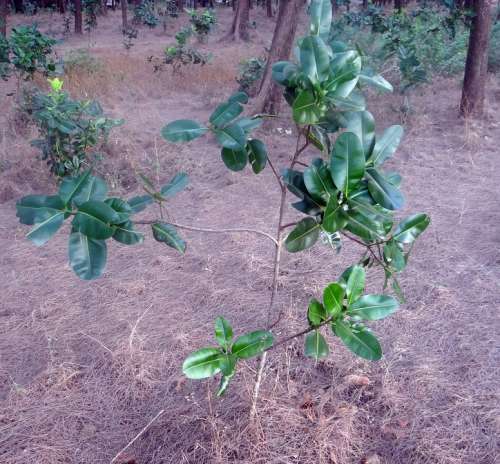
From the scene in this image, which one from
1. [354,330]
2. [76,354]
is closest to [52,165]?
[76,354]

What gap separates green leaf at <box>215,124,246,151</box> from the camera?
4.47ft

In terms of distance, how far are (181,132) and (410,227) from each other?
0.70 m

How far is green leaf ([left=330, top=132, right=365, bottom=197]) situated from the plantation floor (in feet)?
3.58

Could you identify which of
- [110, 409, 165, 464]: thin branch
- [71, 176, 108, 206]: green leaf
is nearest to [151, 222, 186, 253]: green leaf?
[71, 176, 108, 206]: green leaf

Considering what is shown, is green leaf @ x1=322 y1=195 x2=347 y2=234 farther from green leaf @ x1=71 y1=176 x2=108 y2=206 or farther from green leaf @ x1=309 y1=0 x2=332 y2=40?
green leaf @ x1=71 y1=176 x2=108 y2=206

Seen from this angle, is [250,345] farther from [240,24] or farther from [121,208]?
[240,24]

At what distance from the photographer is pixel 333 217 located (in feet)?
4.16

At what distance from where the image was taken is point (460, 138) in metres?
5.18

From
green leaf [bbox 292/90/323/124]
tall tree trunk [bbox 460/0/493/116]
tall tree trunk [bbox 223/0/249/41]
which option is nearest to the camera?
green leaf [bbox 292/90/323/124]

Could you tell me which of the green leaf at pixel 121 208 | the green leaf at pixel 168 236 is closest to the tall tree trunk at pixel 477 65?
the green leaf at pixel 168 236

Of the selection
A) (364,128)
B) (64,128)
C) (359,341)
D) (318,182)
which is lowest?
(64,128)

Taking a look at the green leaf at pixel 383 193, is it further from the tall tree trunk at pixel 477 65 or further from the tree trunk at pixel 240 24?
the tree trunk at pixel 240 24

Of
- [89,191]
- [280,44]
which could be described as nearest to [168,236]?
[89,191]

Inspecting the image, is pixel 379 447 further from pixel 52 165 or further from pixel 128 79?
pixel 128 79
